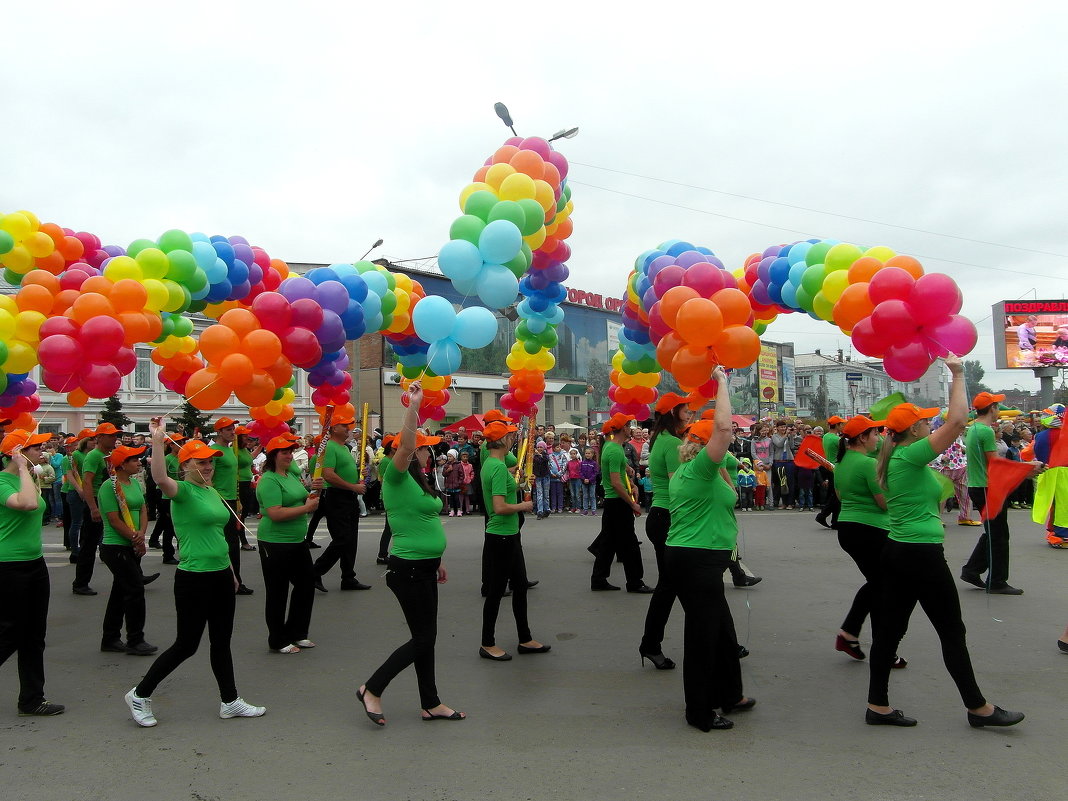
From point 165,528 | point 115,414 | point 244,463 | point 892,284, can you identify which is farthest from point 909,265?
point 115,414

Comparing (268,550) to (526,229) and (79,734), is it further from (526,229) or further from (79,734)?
(526,229)

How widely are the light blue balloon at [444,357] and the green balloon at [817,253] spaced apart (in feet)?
10.3

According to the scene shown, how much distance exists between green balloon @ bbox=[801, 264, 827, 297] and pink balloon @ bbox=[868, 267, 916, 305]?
1.11m

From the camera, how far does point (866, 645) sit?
582 cm

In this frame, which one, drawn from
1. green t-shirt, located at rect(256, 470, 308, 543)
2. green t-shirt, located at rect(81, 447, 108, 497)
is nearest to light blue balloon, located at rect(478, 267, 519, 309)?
green t-shirt, located at rect(256, 470, 308, 543)

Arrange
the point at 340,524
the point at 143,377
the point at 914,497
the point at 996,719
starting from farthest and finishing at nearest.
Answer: the point at 143,377, the point at 340,524, the point at 914,497, the point at 996,719

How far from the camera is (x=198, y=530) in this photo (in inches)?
178

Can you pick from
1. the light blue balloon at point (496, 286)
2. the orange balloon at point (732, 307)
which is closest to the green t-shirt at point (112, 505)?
the light blue balloon at point (496, 286)

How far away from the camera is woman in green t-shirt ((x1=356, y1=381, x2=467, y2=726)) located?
4402mm

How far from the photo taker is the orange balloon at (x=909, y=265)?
5492 mm

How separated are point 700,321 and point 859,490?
1.60 metres

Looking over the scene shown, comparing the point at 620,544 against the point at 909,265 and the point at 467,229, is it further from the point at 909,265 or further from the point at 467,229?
the point at 909,265

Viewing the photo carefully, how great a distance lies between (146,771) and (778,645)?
4238mm

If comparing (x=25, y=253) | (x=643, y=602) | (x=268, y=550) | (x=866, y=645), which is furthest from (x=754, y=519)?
(x=25, y=253)
